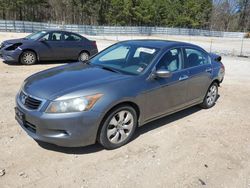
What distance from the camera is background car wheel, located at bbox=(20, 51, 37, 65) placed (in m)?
10.3

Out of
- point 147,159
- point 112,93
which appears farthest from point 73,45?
point 147,159

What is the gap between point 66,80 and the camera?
156 inches

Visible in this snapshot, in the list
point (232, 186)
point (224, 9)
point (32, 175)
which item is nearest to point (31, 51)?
point (32, 175)

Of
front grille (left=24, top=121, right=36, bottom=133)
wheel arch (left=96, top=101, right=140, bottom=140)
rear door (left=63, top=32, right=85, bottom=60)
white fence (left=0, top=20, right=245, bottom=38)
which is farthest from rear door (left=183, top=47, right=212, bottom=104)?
white fence (left=0, top=20, right=245, bottom=38)

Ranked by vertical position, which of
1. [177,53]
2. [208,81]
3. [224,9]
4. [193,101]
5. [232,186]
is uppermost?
[224,9]

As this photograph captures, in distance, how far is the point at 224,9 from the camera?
8438cm

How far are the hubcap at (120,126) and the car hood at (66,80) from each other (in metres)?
0.53

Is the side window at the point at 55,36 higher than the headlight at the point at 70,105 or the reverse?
higher

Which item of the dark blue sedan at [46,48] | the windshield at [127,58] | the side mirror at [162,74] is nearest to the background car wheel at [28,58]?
the dark blue sedan at [46,48]

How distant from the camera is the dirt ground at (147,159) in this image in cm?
329

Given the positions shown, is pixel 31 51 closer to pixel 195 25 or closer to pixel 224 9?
pixel 195 25

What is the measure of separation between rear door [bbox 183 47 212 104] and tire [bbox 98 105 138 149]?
1566 millimetres

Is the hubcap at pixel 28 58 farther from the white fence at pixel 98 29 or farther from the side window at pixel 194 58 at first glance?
the white fence at pixel 98 29

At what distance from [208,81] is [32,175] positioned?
12.9ft
